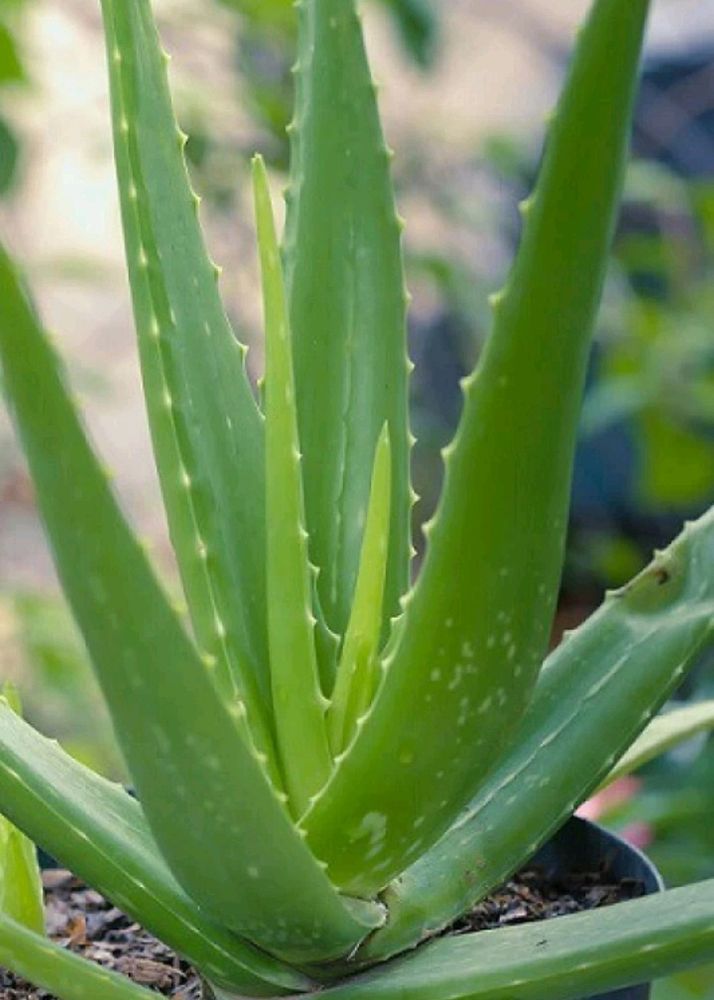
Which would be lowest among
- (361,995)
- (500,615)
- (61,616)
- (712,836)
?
(61,616)

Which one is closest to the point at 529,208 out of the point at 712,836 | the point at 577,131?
the point at 577,131

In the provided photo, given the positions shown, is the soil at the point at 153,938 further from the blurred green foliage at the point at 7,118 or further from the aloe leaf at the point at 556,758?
the blurred green foliage at the point at 7,118

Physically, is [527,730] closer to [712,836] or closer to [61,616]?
[712,836]

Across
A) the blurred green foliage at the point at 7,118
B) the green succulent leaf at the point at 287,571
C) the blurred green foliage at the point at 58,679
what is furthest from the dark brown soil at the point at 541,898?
the blurred green foliage at the point at 7,118

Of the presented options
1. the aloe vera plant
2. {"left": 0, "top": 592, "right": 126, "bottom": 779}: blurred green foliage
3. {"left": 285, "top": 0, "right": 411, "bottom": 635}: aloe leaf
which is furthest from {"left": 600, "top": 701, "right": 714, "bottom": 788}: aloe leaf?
{"left": 0, "top": 592, "right": 126, "bottom": 779}: blurred green foliage

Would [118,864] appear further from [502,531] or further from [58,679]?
[58,679]

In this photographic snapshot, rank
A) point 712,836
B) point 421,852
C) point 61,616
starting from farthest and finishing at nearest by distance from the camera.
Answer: point 61,616
point 712,836
point 421,852
